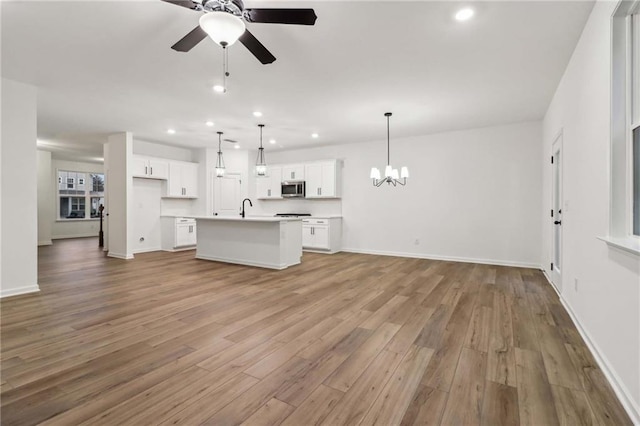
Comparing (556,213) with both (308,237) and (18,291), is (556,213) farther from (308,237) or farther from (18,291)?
(18,291)

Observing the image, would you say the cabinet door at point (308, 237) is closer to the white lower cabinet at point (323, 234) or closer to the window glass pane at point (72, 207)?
the white lower cabinet at point (323, 234)

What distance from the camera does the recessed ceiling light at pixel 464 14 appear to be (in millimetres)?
2408

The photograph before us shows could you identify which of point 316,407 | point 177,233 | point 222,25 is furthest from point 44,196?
point 316,407

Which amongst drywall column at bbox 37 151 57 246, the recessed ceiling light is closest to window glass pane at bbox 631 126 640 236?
the recessed ceiling light

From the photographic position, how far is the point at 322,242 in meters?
7.30

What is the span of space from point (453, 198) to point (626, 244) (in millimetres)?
4645

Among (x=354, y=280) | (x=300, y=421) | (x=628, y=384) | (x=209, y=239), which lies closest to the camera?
(x=300, y=421)

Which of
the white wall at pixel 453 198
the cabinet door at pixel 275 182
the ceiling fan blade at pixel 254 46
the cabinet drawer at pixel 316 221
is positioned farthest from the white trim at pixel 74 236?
the ceiling fan blade at pixel 254 46

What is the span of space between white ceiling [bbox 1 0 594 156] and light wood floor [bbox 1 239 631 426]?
8.99ft

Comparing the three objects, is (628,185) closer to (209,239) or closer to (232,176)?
(209,239)

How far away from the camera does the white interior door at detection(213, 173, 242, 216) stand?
834 cm

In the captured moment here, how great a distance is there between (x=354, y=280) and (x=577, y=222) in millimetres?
2779

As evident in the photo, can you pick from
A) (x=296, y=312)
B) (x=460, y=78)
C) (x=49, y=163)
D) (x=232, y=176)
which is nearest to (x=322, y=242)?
(x=232, y=176)

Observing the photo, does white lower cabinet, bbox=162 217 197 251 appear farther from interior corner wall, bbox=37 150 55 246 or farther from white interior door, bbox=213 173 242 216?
interior corner wall, bbox=37 150 55 246
